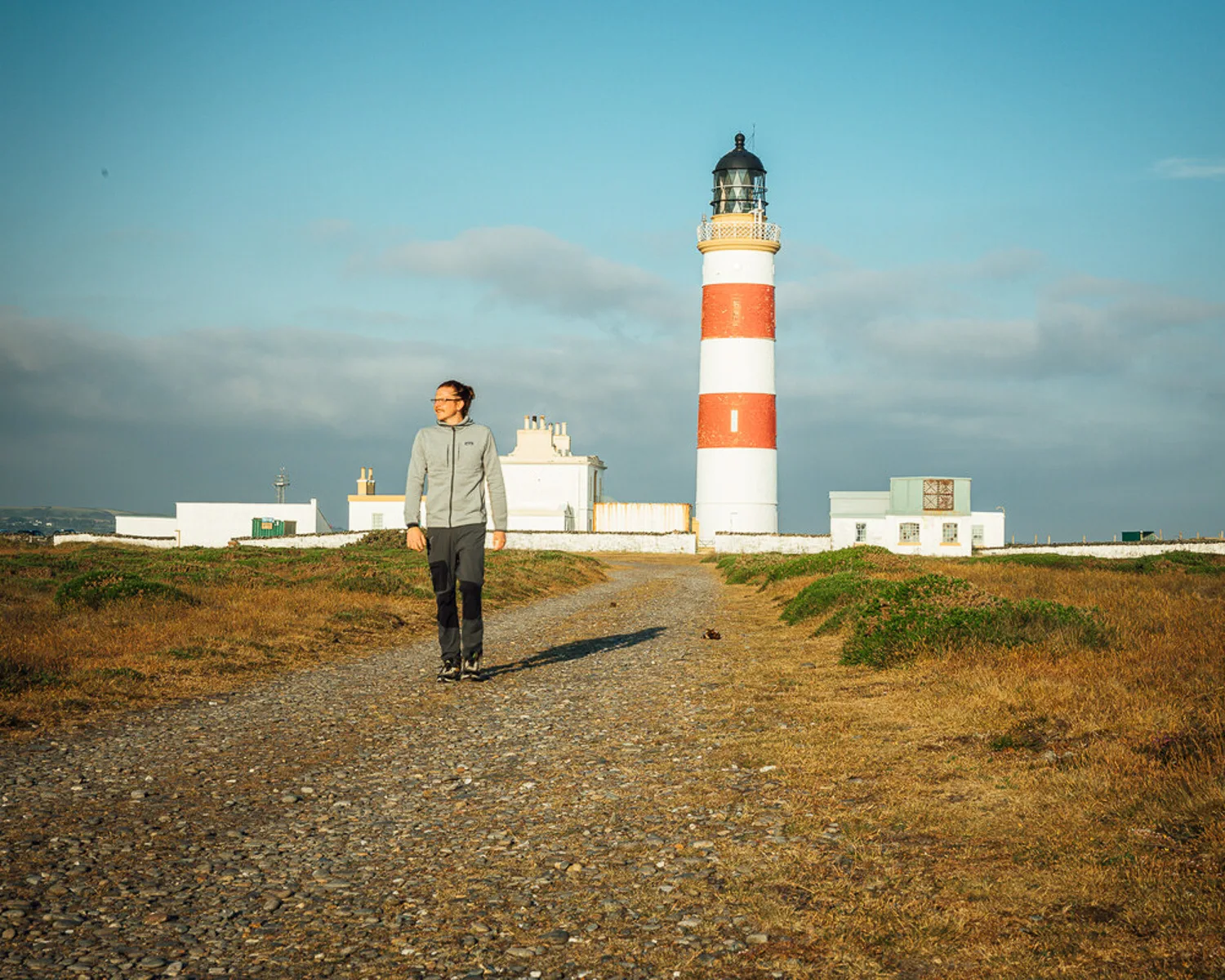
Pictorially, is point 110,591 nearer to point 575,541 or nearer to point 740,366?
point 740,366

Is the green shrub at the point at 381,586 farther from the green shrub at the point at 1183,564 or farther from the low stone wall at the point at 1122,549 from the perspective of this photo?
the low stone wall at the point at 1122,549

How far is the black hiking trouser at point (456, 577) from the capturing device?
11008 millimetres

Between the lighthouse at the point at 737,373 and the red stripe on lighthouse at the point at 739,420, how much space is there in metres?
0.04

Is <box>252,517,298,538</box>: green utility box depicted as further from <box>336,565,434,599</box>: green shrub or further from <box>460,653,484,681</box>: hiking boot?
<box>460,653,484,681</box>: hiking boot

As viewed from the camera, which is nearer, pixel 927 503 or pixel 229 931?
pixel 229 931

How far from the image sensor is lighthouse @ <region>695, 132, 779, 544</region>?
51.0 m

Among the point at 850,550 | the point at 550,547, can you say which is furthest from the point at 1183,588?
the point at 550,547

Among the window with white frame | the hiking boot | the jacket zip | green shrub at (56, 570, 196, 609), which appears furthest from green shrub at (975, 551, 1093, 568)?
the jacket zip

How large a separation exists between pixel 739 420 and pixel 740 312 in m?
5.16

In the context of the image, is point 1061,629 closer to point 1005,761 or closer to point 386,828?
point 1005,761

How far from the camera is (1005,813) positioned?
18.3 ft

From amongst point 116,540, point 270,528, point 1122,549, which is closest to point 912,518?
point 1122,549

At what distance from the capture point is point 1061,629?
11.0 m

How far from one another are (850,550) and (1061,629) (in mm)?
18936
